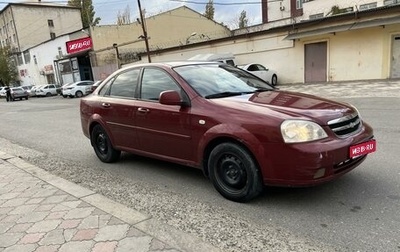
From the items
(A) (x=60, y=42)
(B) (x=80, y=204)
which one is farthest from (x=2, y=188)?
(A) (x=60, y=42)

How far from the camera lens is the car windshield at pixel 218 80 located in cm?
422

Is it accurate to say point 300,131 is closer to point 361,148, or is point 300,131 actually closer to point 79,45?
point 361,148

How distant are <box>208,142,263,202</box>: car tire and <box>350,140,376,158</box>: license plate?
96 centimetres

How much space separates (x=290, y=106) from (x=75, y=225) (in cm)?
248

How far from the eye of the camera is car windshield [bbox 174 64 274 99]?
4223mm

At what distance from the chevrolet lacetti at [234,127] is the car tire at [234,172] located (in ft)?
0.03

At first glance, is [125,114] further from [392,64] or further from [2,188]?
[392,64]

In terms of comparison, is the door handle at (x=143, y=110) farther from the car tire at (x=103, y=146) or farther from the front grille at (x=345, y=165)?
the front grille at (x=345, y=165)

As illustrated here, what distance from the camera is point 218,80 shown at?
4492 mm

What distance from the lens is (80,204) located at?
153 inches

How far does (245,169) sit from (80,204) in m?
1.89

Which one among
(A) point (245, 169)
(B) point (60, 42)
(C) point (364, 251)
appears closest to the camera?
(C) point (364, 251)

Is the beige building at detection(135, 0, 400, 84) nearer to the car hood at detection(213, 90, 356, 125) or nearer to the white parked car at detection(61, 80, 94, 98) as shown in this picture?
the white parked car at detection(61, 80, 94, 98)

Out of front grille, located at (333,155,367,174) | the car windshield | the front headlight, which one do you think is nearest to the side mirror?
the car windshield
